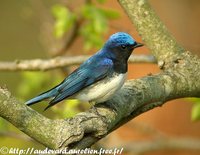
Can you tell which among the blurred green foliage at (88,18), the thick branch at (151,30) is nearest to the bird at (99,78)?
the thick branch at (151,30)

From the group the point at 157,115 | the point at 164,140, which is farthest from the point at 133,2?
the point at 157,115

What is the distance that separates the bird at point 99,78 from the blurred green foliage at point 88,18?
22.6 inches

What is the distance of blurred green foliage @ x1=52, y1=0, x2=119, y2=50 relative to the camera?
4.75m

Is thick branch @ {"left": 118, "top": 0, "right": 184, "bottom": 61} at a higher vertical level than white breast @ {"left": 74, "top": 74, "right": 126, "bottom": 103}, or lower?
higher

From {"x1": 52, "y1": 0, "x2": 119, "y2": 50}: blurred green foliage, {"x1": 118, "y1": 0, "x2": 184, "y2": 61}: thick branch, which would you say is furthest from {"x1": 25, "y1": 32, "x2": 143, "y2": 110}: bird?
{"x1": 52, "y1": 0, "x2": 119, "y2": 50}: blurred green foliage

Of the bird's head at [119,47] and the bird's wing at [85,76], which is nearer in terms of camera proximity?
the bird's wing at [85,76]

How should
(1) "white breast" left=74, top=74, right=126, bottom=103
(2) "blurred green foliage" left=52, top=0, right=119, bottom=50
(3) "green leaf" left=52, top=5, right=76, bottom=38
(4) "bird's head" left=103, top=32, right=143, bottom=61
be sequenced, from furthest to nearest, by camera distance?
(3) "green leaf" left=52, top=5, right=76, bottom=38 → (2) "blurred green foliage" left=52, top=0, right=119, bottom=50 → (4) "bird's head" left=103, top=32, right=143, bottom=61 → (1) "white breast" left=74, top=74, right=126, bottom=103

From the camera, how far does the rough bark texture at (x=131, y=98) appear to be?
2.85 metres

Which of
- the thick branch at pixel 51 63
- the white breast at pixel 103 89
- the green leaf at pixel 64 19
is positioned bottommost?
the thick branch at pixel 51 63

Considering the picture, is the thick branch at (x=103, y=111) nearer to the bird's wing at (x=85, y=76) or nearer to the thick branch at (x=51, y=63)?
the bird's wing at (x=85, y=76)

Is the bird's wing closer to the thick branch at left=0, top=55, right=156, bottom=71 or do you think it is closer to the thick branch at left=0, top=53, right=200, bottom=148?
the thick branch at left=0, top=53, right=200, bottom=148

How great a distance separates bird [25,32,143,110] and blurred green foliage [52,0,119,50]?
1.88 feet

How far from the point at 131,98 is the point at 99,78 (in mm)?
527

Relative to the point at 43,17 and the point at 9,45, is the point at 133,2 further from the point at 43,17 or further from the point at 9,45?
the point at 9,45
